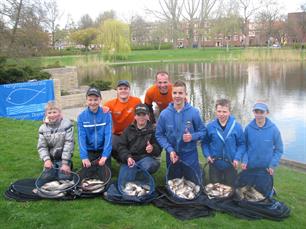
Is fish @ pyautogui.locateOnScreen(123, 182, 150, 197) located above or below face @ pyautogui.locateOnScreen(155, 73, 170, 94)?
below

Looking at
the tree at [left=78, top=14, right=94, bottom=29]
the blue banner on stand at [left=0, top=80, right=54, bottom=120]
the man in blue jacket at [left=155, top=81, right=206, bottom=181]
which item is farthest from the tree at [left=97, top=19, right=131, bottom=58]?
the man in blue jacket at [left=155, top=81, right=206, bottom=181]

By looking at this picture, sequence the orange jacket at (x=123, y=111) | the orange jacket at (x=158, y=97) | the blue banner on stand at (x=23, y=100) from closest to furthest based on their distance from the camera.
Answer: the orange jacket at (x=123, y=111) → the orange jacket at (x=158, y=97) → the blue banner on stand at (x=23, y=100)

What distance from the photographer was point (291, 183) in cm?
696

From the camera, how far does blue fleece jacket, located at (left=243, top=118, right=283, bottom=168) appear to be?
17.6 feet

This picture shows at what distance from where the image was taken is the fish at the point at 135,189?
509cm

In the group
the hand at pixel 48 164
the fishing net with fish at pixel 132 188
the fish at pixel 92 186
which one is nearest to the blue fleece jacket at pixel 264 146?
the fishing net with fish at pixel 132 188

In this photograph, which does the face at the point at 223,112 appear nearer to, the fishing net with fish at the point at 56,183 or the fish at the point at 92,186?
the fish at the point at 92,186

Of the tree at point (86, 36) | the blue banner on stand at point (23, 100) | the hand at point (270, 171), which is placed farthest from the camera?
the tree at point (86, 36)

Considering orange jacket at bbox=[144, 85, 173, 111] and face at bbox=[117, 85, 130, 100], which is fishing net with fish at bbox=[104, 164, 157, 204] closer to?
face at bbox=[117, 85, 130, 100]

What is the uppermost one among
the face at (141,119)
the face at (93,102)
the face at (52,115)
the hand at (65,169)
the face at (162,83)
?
the face at (162,83)

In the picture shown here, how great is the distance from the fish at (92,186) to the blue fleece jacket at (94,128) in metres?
0.53

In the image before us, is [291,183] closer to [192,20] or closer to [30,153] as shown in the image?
[30,153]

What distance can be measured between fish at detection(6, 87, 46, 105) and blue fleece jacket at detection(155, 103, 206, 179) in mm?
7757

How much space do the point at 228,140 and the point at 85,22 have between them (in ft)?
287
